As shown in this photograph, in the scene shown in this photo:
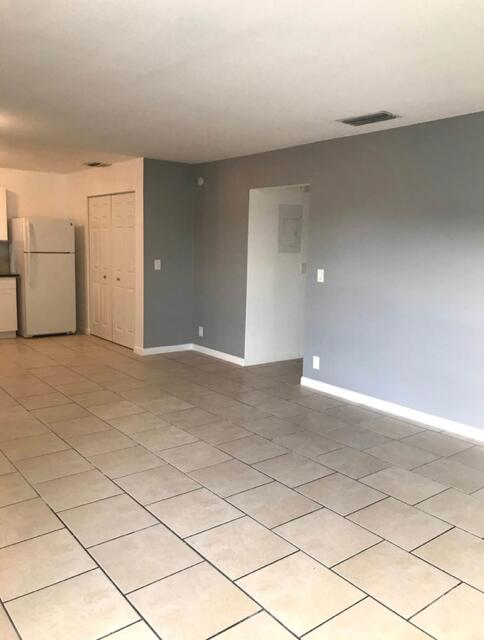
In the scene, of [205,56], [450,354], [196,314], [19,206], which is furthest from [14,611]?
[19,206]

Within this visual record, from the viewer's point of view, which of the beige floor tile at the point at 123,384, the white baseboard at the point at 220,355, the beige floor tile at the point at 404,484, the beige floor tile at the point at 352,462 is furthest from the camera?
the white baseboard at the point at 220,355

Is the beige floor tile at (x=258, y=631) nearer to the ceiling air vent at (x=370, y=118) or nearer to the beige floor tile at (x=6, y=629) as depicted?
the beige floor tile at (x=6, y=629)

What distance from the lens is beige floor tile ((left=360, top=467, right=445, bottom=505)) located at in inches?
116

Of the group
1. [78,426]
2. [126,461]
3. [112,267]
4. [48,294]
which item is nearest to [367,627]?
[126,461]

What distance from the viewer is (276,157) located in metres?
5.27

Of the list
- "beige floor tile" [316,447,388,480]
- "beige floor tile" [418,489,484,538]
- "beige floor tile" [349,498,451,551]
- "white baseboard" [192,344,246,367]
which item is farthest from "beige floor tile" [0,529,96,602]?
"white baseboard" [192,344,246,367]

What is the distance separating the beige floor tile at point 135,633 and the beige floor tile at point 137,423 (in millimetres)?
1935

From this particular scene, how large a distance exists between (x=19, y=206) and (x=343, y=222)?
5195mm

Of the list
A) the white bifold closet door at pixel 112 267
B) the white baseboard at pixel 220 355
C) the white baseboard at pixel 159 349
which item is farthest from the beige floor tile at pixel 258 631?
the white bifold closet door at pixel 112 267

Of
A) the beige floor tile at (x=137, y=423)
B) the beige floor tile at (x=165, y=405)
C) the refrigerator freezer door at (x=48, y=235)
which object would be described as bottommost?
the beige floor tile at (x=137, y=423)

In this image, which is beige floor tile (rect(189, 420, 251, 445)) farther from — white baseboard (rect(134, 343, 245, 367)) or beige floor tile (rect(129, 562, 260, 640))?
white baseboard (rect(134, 343, 245, 367))

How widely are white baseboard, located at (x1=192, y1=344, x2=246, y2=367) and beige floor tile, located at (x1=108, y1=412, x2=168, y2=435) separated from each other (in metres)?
1.97

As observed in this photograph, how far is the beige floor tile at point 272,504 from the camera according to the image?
2.67 m

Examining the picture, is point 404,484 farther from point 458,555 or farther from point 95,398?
point 95,398
